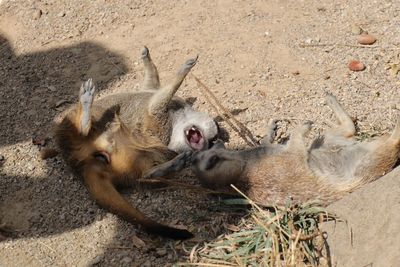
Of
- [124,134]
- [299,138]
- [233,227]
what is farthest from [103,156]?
[299,138]

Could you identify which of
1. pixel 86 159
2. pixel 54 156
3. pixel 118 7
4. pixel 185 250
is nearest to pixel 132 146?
pixel 86 159

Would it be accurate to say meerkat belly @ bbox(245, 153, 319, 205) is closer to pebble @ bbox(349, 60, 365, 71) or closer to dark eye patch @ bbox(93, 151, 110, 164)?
dark eye patch @ bbox(93, 151, 110, 164)

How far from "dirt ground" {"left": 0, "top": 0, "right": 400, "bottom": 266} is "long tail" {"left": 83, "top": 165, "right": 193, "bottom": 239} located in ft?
0.37

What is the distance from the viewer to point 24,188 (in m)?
4.52

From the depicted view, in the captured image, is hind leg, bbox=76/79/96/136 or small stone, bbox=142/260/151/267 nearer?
small stone, bbox=142/260/151/267

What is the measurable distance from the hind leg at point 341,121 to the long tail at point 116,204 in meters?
1.29

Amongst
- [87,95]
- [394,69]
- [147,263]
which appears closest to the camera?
[147,263]

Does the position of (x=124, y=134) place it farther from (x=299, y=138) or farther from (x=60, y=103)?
(x=299, y=138)

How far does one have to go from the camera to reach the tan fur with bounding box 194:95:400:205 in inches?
160

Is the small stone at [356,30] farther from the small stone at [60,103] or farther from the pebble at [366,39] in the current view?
the small stone at [60,103]

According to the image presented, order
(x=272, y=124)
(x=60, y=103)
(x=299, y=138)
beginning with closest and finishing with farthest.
A: (x=299, y=138) → (x=272, y=124) → (x=60, y=103)

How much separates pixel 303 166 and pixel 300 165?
0.02 meters

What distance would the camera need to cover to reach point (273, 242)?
12.4ft

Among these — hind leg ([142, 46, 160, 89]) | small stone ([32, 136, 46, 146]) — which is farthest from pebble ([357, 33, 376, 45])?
small stone ([32, 136, 46, 146])
